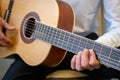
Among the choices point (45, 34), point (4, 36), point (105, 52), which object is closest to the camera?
point (105, 52)

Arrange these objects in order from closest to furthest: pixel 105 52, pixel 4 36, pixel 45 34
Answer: pixel 105 52 < pixel 45 34 < pixel 4 36

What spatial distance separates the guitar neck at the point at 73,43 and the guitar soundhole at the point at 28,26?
0.03m

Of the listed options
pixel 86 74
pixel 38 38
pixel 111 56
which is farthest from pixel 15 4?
pixel 111 56

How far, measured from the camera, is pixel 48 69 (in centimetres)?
117

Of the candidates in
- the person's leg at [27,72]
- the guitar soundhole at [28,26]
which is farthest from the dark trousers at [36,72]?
the guitar soundhole at [28,26]

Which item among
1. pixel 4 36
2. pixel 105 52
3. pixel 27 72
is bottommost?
pixel 27 72

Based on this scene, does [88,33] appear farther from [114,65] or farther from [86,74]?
[114,65]

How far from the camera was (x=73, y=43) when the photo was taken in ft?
3.25

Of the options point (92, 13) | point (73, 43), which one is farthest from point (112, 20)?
point (73, 43)

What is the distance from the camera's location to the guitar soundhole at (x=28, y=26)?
3.78ft

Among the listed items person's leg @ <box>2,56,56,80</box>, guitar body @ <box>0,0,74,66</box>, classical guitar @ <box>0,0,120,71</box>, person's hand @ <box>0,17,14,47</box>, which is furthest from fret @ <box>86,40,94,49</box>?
person's hand @ <box>0,17,14,47</box>

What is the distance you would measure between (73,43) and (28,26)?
0.90 feet

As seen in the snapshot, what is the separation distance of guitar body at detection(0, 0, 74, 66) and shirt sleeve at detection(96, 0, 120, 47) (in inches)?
7.4

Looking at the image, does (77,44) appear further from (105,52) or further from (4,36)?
(4,36)
